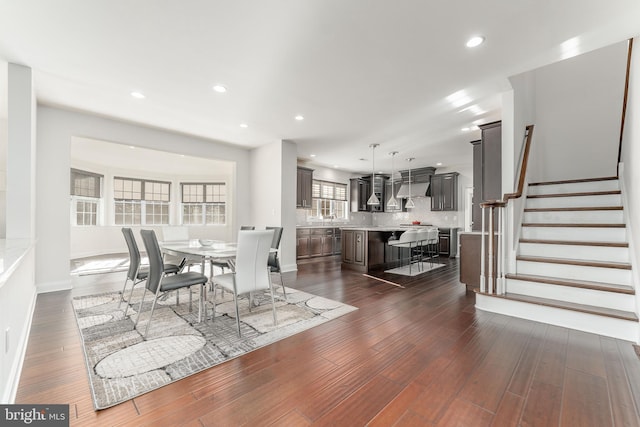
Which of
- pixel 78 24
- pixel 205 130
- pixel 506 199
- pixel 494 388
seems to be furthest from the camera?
pixel 205 130

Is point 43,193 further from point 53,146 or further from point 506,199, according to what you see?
point 506,199

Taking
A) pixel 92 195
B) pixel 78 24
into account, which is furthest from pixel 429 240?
pixel 92 195

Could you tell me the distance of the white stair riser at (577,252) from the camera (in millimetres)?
2891

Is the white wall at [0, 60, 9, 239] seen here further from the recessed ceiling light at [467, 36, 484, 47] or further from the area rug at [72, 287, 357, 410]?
the recessed ceiling light at [467, 36, 484, 47]

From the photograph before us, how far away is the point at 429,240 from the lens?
5844mm

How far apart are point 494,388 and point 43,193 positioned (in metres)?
5.76

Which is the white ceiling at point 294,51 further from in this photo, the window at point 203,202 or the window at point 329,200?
the window at point 203,202

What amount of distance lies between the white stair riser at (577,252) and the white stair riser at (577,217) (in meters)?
0.58

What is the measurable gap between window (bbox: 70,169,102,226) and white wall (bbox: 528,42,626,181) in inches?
416

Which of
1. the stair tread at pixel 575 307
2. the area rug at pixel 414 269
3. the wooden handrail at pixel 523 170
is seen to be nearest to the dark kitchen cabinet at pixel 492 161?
the wooden handrail at pixel 523 170

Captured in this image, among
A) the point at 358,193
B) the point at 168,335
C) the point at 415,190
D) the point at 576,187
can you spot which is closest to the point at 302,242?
the point at 358,193

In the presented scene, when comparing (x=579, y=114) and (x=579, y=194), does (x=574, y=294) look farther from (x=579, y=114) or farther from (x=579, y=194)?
(x=579, y=114)
